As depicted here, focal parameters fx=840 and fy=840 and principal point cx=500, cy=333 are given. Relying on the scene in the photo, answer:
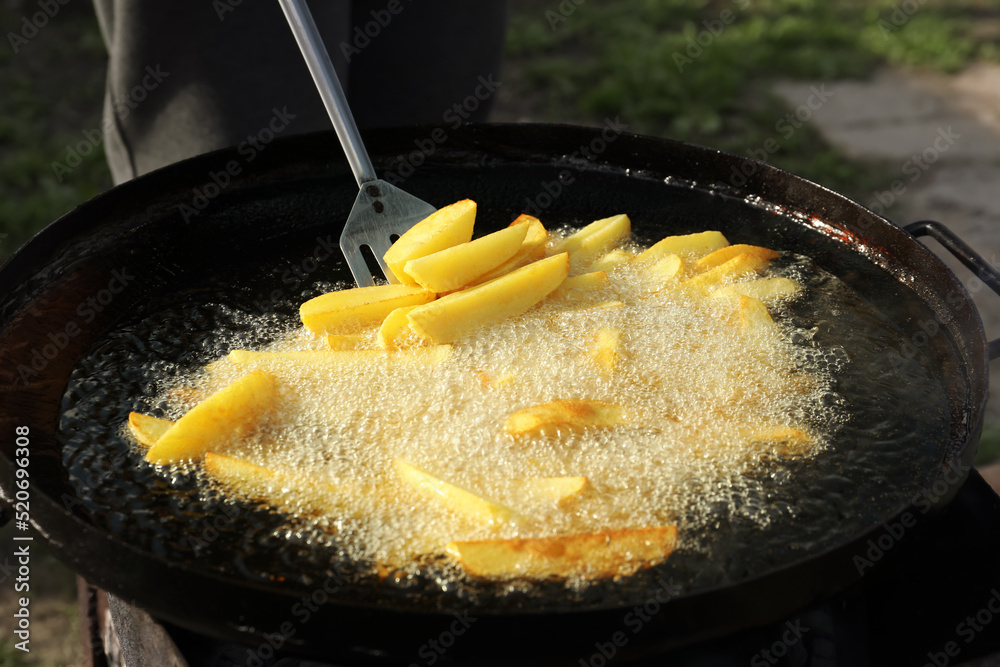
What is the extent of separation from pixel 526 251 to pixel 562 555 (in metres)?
0.80

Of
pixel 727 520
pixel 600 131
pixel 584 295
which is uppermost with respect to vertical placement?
pixel 600 131

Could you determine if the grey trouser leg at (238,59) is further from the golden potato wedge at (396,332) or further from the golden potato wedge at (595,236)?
the golden potato wedge at (396,332)

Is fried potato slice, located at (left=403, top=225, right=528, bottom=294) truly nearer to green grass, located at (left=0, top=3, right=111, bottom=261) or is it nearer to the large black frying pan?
the large black frying pan

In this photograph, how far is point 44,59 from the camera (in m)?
5.30

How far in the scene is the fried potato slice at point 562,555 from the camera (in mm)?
1217

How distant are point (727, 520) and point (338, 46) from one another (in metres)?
1.94

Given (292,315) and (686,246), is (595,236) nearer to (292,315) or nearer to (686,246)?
(686,246)

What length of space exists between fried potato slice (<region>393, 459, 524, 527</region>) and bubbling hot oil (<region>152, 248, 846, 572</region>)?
0.01m

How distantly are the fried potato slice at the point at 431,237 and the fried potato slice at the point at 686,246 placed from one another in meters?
0.42

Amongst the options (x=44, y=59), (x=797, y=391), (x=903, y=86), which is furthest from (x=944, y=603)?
(x=44, y=59)

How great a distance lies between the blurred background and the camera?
14.4 ft

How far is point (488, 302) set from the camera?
1.68 meters

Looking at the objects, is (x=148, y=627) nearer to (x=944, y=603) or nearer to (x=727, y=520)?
(x=727, y=520)

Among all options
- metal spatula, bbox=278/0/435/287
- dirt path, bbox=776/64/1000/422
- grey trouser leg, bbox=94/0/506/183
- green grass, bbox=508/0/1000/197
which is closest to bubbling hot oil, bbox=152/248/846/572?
metal spatula, bbox=278/0/435/287
